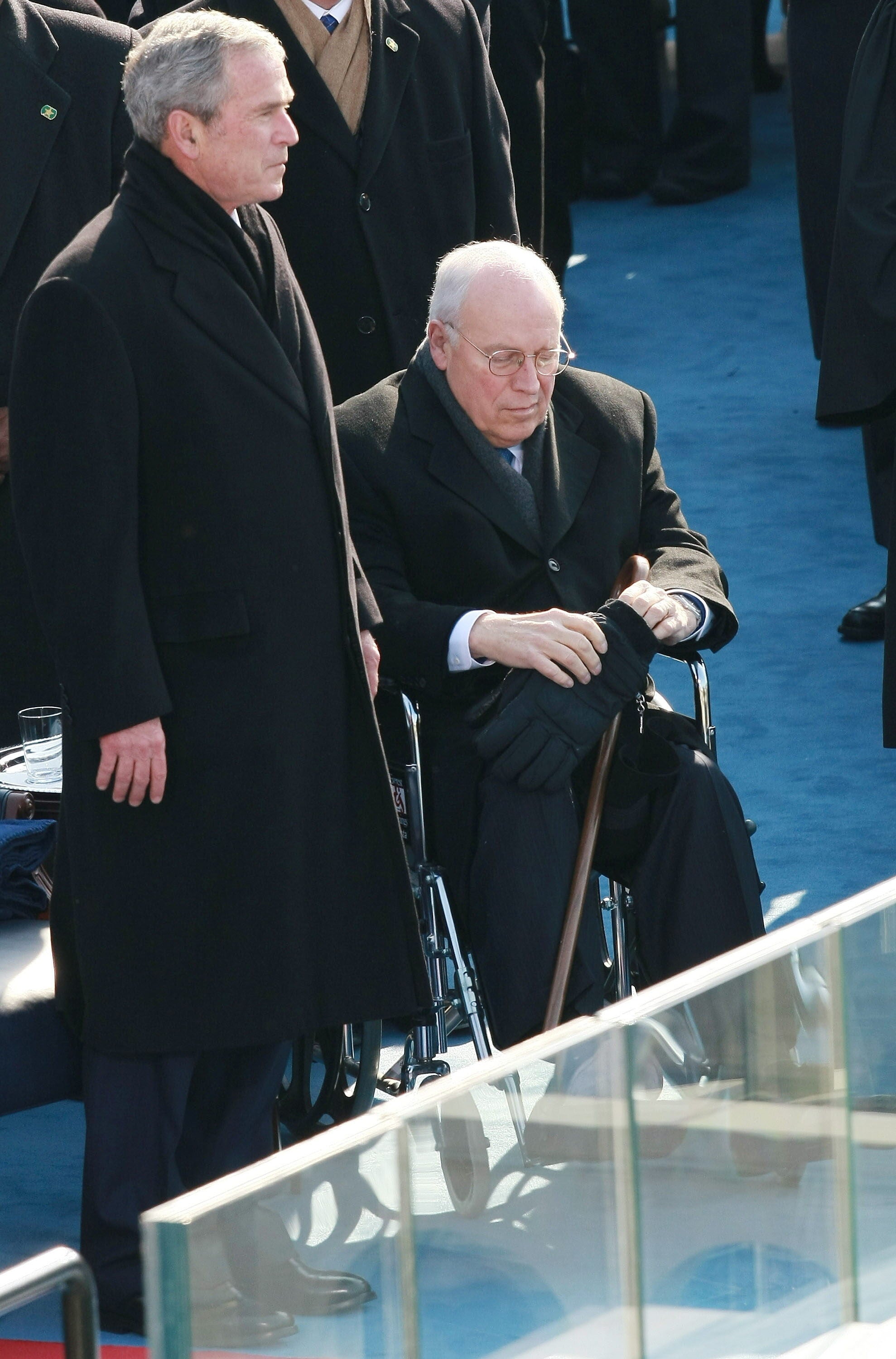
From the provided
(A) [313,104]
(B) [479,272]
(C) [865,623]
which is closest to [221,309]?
(B) [479,272]

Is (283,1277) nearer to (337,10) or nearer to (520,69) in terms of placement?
(337,10)

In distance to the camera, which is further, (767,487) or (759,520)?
(767,487)

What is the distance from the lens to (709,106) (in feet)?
27.8

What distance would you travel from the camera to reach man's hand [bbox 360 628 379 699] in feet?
9.18

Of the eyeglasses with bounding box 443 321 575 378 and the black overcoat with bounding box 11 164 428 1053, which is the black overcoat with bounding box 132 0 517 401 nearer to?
the eyeglasses with bounding box 443 321 575 378

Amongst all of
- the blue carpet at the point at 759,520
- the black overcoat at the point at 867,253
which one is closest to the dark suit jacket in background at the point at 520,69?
the blue carpet at the point at 759,520

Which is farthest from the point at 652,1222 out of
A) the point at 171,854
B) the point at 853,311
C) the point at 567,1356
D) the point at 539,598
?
the point at 853,311

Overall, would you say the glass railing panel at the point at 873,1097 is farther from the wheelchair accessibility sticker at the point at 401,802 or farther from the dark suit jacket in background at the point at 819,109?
the dark suit jacket in background at the point at 819,109

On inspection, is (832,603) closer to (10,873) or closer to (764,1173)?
(10,873)

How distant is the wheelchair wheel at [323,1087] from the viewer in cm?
327

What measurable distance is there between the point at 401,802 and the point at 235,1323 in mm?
1440

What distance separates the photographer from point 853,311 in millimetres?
4133

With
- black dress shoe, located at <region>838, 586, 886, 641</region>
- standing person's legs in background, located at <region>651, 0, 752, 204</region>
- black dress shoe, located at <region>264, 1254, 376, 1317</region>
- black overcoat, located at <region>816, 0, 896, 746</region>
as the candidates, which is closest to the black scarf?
black dress shoe, located at <region>264, 1254, 376, 1317</region>

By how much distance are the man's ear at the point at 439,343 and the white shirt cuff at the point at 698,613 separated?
49cm
